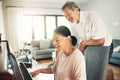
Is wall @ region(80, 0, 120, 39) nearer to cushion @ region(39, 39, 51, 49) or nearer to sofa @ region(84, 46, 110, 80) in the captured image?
cushion @ region(39, 39, 51, 49)

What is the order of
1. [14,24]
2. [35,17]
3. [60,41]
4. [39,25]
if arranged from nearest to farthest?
[60,41]
[14,24]
[35,17]
[39,25]

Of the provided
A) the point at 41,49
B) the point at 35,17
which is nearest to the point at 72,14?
the point at 41,49

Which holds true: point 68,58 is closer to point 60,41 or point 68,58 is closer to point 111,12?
point 60,41

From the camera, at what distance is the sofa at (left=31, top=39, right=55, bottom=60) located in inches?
222

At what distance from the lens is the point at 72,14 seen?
50.2 inches

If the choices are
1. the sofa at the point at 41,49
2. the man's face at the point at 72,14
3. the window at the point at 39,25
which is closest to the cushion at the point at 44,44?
the sofa at the point at 41,49

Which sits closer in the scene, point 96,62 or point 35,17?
point 96,62

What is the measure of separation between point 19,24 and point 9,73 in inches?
234

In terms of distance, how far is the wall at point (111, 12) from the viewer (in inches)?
210

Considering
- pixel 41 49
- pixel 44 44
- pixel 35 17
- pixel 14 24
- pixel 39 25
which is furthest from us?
pixel 39 25

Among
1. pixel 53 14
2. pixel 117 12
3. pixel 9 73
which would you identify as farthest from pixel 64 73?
pixel 53 14

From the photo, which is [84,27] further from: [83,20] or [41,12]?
[41,12]

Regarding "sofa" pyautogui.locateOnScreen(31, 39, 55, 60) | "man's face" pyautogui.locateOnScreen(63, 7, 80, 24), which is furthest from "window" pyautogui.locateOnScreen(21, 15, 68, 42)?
"man's face" pyautogui.locateOnScreen(63, 7, 80, 24)

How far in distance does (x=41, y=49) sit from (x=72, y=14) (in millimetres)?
4660
